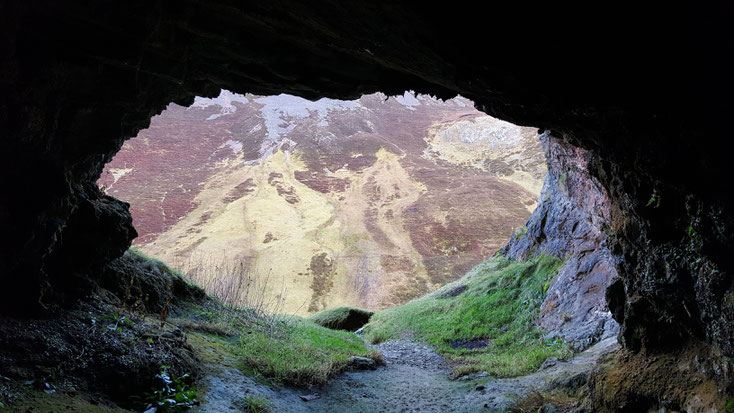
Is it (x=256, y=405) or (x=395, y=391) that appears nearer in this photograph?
(x=256, y=405)

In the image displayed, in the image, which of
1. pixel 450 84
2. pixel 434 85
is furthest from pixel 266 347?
pixel 450 84

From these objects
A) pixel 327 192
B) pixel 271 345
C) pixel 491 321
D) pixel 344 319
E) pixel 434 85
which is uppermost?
pixel 434 85

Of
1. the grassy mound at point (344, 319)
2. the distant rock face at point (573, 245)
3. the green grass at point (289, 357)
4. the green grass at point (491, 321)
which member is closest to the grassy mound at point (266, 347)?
the green grass at point (289, 357)

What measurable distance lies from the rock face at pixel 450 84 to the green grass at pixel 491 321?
360 cm

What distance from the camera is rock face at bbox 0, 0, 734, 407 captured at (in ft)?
8.81

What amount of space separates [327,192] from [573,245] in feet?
106

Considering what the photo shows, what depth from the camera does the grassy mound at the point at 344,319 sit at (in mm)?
17112

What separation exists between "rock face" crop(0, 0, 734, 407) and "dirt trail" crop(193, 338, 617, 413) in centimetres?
202

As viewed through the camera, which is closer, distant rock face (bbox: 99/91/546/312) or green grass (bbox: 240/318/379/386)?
green grass (bbox: 240/318/379/386)

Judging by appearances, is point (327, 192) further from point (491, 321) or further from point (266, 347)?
point (266, 347)

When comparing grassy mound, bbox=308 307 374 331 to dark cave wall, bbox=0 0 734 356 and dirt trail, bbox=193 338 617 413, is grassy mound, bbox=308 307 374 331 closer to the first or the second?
dirt trail, bbox=193 338 617 413

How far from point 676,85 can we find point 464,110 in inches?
2848

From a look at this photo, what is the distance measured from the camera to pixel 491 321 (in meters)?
11.3

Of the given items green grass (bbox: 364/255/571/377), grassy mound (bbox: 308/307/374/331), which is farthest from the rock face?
grassy mound (bbox: 308/307/374/331)
